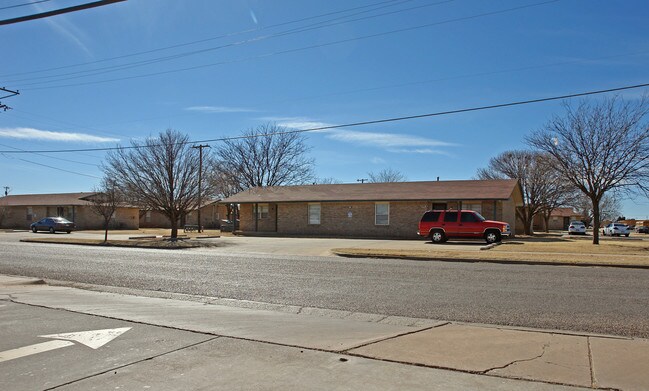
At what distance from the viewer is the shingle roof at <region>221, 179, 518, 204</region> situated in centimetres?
3362

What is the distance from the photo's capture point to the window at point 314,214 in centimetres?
3847

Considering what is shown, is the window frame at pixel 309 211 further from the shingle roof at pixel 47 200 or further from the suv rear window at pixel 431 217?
the shingle roof at pixel 47 200

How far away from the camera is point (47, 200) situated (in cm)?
5975

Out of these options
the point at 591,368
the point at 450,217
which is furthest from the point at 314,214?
the point at 591,368

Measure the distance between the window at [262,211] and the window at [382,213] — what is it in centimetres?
1004

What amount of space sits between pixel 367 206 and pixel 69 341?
30.7 meters

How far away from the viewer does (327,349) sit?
6.03m

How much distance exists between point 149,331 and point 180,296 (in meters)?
3.90

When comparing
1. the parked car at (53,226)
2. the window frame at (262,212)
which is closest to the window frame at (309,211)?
the window frame at (262,212)

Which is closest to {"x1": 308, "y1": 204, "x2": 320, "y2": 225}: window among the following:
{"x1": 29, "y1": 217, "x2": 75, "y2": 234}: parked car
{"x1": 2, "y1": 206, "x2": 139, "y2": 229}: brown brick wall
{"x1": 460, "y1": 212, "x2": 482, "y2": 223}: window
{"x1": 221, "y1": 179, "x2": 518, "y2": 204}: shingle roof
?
{"x1": 221, "y1": 179, "x2": 518, "y2": 204}: shingle roof

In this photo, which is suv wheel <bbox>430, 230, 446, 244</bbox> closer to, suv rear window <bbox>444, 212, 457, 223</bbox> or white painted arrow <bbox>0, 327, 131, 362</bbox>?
suv rear window <bbox>444, 212, 457, 223</bbox>

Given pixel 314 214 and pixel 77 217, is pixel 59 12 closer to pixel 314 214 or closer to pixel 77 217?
pixel 314 214

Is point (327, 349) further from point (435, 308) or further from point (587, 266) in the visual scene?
point (587, 266)

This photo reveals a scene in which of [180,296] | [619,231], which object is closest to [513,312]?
[180,296]
